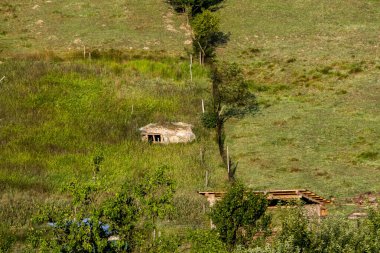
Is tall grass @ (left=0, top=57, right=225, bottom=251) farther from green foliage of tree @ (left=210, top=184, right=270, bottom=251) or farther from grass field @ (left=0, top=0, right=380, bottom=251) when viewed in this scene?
green foliage of tree @ (left=210, top=184, right=270, bottom=251)

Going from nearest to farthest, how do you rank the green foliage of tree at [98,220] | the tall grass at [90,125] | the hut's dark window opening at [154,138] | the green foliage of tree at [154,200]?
the green foliage of tree at [98,220] < the green foliage of tree at [154,200] < the tall grass at [90,125] < the hut's dark window opening at [154,138]

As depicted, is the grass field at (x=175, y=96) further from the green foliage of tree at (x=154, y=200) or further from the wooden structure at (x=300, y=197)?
the green foliage of tree at (x=154, y=200)

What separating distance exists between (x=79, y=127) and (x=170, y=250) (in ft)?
151

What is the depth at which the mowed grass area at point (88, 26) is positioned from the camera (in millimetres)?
100500

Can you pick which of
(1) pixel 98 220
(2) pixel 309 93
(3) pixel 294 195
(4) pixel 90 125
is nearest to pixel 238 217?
(3) pixel 294 195

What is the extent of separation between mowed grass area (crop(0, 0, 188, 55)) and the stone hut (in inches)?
1019

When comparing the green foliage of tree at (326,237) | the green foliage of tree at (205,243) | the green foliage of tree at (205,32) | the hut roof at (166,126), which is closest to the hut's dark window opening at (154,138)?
the hut roof at (166,126)

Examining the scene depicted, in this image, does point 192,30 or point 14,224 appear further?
point 192,30

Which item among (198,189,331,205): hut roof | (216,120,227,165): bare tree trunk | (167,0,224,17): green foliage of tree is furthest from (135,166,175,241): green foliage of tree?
(167,0,224,17): green foliage of tree

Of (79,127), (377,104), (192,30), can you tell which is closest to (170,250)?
(79,127)

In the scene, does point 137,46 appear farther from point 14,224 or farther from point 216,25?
point 14,224

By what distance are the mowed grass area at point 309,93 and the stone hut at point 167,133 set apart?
4.56m

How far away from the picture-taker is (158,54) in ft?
319

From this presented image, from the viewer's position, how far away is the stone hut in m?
73.4
